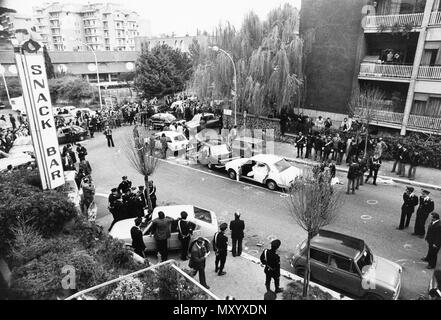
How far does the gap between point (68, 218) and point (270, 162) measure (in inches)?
348

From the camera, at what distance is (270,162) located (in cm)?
1464

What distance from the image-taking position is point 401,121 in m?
20.6

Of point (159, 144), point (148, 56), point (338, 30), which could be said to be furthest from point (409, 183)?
point (148, 56)

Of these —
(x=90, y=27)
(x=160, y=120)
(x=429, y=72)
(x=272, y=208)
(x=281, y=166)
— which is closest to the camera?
(x=272, y=208)

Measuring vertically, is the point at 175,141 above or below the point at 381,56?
below

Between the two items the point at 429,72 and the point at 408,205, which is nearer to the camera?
the point at 408,205

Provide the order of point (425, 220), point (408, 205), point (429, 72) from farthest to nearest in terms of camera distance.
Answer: point (429, 72), point (408, 205), point (425, 220)

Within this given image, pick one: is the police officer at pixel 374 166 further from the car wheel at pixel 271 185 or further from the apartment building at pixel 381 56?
the apartment building at pixel 381 56

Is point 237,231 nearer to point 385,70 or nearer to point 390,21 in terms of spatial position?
point 385,70

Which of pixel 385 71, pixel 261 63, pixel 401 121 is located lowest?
pixel 401 121

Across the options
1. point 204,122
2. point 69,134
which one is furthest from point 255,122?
point 69,134

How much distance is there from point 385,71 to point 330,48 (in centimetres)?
411

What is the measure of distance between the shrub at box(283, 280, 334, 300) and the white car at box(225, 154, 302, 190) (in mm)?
5998
